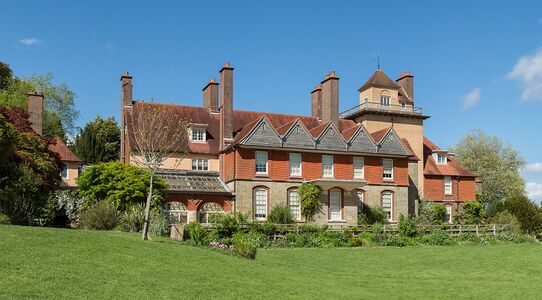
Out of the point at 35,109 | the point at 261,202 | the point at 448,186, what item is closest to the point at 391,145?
the point at 448,186

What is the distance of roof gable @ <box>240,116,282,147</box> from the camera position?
136 ft

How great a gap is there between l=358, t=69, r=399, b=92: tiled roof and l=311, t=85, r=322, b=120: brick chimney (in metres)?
4.38

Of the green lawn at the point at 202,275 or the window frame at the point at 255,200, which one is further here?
the window frame at the point at 255,200

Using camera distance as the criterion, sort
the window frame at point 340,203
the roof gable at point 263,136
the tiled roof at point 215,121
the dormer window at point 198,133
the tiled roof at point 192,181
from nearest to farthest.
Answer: the tiled roof at point 192,181, the roof gable at point 263,136, the window frame at point 340,203, the tiled roof at point 215,121, the dormer window at point 198,133

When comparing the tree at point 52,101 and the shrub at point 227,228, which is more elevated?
the tree at point 52,101

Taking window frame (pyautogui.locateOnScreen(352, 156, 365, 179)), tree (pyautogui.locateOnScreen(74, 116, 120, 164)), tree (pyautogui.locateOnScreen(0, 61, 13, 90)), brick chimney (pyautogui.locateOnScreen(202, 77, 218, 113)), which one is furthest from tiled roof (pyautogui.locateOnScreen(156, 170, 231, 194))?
tree (pyautogui.locateOnScreen(0, 61, 13, 90))

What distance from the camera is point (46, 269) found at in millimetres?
14250

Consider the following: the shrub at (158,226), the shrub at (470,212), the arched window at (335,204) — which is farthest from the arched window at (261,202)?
the shrub at (470,212)

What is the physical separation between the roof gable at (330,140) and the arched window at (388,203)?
4.90 meters

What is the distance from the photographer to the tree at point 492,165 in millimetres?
69000

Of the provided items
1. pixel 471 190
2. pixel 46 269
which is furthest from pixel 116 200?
pixel 471 190

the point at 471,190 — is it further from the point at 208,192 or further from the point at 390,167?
the point at 208,192

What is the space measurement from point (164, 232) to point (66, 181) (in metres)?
19.4

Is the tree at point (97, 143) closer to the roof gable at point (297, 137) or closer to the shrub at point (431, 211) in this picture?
the roof gable at point (297, 137)
